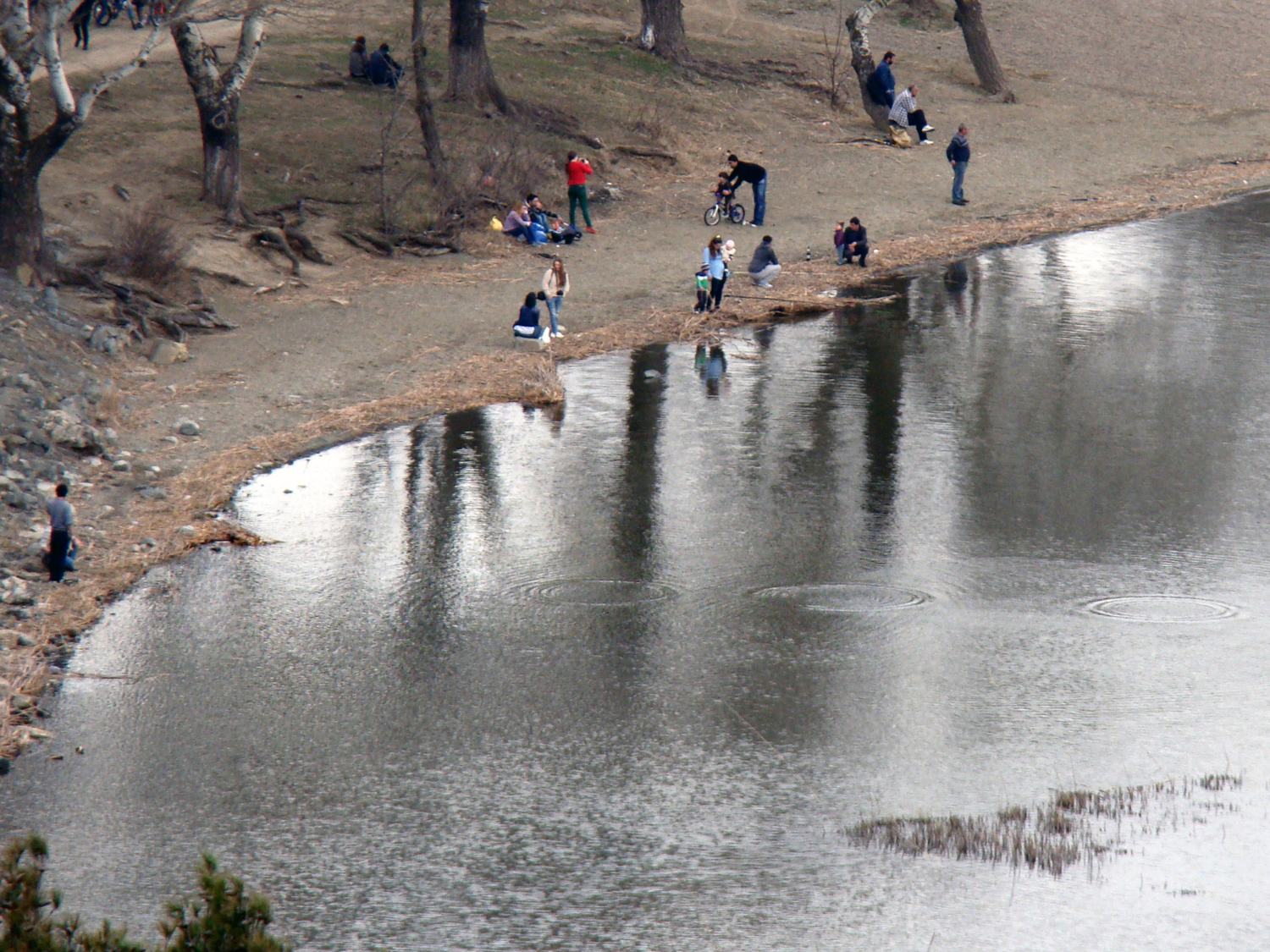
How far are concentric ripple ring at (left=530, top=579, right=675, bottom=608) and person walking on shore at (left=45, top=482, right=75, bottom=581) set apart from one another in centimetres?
461

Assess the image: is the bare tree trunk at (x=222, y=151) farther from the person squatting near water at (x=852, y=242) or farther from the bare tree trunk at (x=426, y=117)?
the person squatting near water at (x=852, y=242)

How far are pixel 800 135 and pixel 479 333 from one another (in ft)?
56.2

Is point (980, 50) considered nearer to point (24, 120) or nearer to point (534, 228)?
point (534, 228)

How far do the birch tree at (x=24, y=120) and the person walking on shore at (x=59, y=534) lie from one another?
855 centimetres

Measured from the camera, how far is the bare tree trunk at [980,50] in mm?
39625

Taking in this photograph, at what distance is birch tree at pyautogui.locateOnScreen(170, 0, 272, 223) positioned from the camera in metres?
24.1

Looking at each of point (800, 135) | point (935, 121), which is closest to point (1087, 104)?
point (935, 121)

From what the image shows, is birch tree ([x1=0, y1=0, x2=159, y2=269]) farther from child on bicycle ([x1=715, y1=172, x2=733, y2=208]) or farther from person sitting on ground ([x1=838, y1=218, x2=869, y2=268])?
person sitting on ground ([x1=838, y1=218, x2=869, y2=268])

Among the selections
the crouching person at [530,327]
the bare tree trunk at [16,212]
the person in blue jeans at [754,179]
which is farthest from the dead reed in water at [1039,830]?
the person in blue jeans at [754,179]

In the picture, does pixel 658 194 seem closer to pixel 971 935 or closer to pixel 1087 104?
pixel 1087 104

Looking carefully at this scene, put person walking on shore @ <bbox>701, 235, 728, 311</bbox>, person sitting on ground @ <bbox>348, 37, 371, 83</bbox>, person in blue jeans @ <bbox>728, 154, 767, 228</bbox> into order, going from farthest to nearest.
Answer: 1. person sitting on ground @ <bbox>348, 37, 371, 83</bbox>
2. person in blue jeans @ <bbox>728, 154, 767, 228</bbox>
3. person walking on shore @ <bbox>701, 235, 728, 311</bbox>

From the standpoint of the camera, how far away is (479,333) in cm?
2170

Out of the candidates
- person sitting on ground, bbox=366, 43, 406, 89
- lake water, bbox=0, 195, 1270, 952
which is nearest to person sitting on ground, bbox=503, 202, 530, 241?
person sitting on ground, bbox=366, 43, 406, 89

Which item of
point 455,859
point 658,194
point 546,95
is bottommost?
point 455,859
